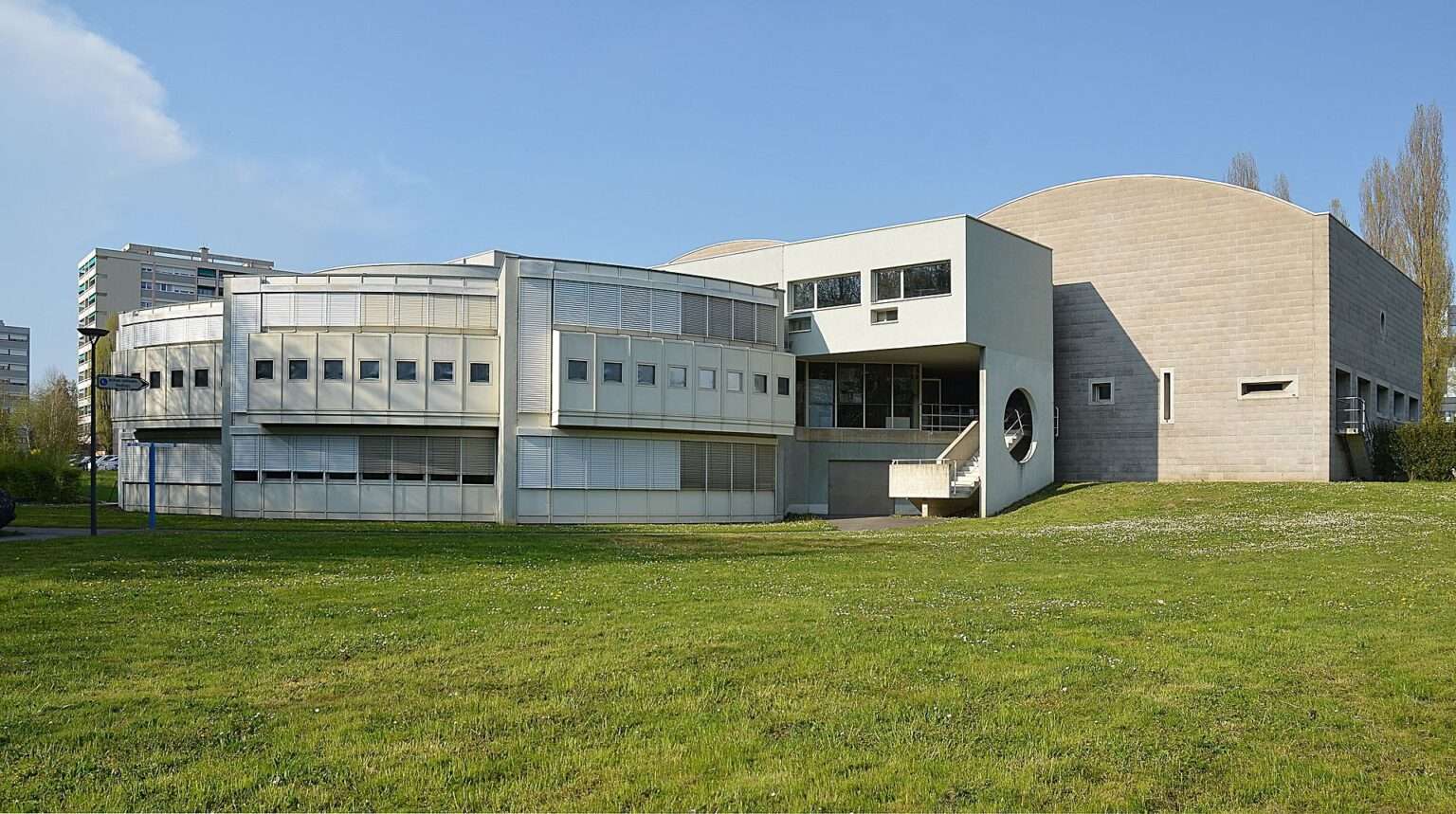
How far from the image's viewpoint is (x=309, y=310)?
38281 millimetres

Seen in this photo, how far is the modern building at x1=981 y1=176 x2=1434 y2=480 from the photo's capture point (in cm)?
4338

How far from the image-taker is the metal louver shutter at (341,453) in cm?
3731

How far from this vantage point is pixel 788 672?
1017 centimetres

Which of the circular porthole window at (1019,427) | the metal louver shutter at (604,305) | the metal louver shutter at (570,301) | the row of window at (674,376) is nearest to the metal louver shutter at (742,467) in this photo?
the row of window at (674,376)

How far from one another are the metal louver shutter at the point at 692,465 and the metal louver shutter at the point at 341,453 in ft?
35.5

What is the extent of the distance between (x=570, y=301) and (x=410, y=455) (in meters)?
7.38

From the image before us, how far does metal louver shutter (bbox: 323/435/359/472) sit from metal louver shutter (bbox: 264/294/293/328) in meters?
4.52

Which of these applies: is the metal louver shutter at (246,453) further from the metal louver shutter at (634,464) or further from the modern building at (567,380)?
the metal louver shutter at (634,464)

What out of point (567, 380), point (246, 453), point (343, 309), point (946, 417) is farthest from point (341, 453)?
point (946, 417)

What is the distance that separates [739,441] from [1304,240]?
23.4 metres

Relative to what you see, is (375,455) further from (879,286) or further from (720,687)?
(720,687)

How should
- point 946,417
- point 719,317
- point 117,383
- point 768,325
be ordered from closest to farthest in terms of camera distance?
point 117,383, point 719,317, point 768,325, point 946,417

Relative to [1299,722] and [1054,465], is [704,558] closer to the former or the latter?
[1299,722]

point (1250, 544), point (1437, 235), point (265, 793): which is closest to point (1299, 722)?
point (265, 793)
